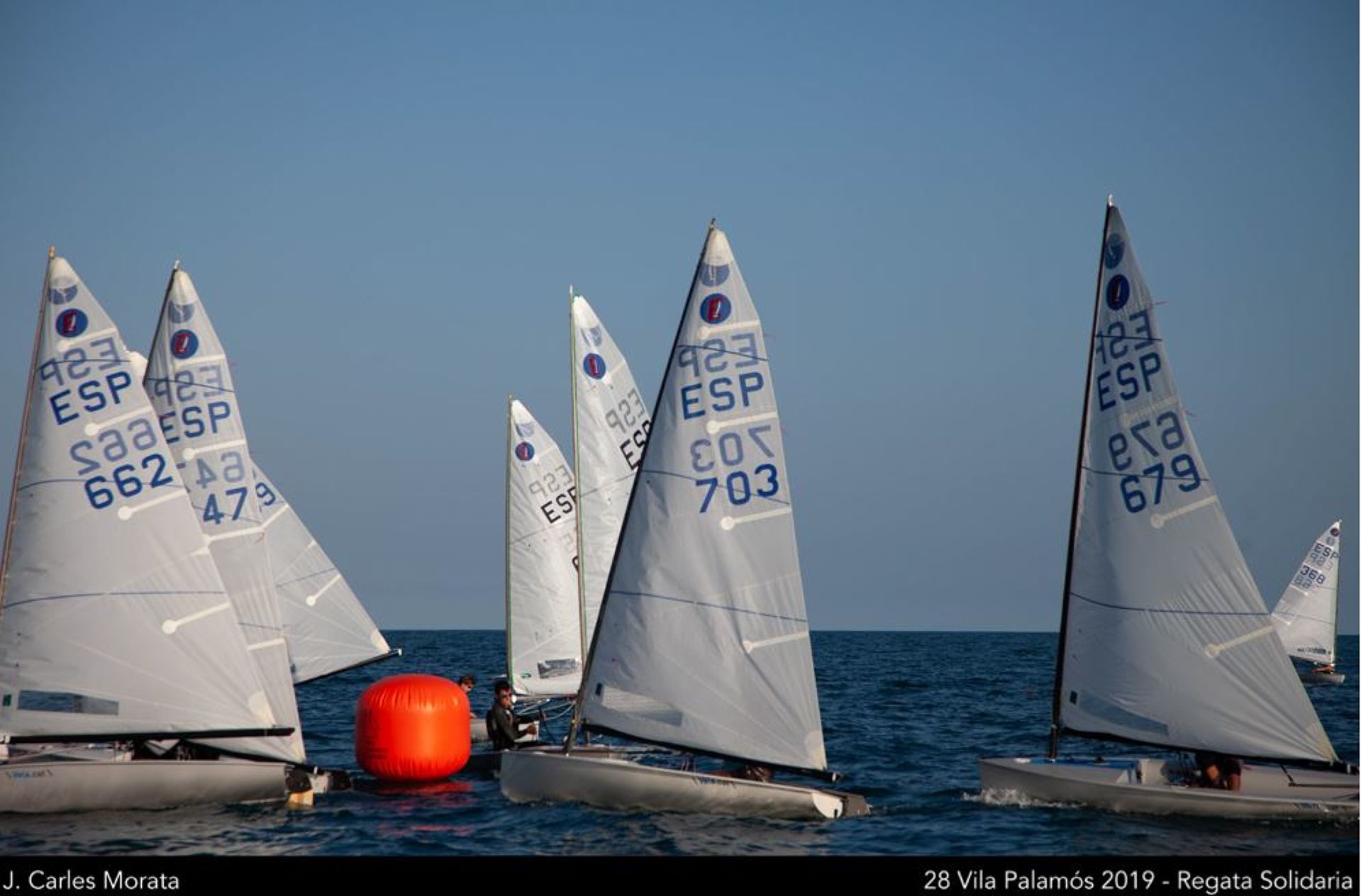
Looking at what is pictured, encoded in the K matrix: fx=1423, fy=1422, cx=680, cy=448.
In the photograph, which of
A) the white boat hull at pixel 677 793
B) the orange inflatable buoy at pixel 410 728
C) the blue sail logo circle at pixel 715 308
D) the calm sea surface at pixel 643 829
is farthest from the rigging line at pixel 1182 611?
the orange inflatable buoy at pixel 410 728

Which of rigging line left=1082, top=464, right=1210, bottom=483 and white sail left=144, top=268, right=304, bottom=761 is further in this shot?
white sail left=144, top=268, right=304, bottom=761

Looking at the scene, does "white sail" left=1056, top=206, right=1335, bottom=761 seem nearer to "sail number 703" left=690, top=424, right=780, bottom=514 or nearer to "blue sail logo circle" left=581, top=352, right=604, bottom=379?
"sail number 703" left=690, top=424, right=780, bottom=514

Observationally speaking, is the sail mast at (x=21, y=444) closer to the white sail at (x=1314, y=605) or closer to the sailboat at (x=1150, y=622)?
the sailboat at (x=1150, y=622)

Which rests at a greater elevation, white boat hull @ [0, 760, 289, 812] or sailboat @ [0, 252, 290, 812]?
sailboat @ [0, 252, 290, 812]

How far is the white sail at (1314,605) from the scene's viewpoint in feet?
205

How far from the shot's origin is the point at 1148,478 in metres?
21.8

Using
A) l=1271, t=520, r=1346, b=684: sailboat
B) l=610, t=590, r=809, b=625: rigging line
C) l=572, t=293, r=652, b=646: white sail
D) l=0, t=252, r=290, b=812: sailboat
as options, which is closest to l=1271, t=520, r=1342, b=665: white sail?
l=1271, t=520, r=1346, b=684: sailboat

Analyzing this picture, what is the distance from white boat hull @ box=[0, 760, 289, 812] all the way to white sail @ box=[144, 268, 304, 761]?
154 inches

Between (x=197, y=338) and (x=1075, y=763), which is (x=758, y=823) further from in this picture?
(x=197, y=338)

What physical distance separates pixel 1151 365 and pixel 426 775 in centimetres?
1312

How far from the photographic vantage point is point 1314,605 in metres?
63.1

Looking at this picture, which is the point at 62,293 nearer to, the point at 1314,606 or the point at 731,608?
the point at 731,608

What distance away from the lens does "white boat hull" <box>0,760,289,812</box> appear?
19688mm
